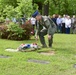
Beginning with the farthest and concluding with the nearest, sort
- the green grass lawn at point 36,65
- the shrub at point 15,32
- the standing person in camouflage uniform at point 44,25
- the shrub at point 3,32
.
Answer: the shrub at point 3,32
the shrub at point 15,32
the standing person in camouflage uniform at point 44,25
the green grass lawn at point 36,65

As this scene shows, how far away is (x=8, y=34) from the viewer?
17.4 m

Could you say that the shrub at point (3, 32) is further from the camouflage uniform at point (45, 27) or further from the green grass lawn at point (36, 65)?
the green grass lawn at point (36, 65)

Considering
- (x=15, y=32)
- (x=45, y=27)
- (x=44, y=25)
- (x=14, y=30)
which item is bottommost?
(x=15, y=32)

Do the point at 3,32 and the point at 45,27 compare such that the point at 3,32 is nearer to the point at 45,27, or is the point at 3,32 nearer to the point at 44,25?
the point at 45,27

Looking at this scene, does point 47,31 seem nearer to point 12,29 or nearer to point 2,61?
point 2,61

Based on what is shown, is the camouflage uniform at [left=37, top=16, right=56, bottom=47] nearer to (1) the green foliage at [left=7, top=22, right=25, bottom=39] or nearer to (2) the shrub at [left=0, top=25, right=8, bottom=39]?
(1) the green foliage at [left=7, top=22, right=25, bottom=39]

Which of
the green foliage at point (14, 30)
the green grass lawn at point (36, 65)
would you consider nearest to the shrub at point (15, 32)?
the green foliage at point (14, 30)

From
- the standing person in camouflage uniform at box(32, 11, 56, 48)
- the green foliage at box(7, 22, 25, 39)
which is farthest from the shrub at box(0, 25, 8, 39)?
the standing person in camouflage uniform at box(32, 11, 56, 48)

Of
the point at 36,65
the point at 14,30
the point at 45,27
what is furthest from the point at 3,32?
the point at 36,65

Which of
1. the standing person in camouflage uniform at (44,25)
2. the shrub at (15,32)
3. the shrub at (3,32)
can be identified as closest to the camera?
the standing person in camouflage uniform at (44,25)

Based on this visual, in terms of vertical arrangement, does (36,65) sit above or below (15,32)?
below

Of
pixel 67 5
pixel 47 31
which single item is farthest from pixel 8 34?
pixel 67 5

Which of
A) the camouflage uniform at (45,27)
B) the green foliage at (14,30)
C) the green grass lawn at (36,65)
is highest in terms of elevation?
the camouflage uniform at (45,27)

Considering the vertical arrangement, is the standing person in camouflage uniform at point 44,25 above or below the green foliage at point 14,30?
above
